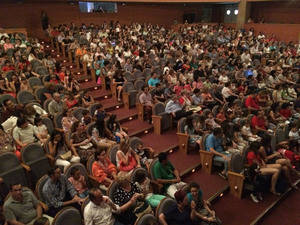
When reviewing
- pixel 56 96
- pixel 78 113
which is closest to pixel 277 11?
pixel 78 113

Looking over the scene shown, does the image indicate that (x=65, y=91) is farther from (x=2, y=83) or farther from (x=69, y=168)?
(x=69, y=168)

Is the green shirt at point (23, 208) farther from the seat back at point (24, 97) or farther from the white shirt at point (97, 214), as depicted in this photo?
the seat back at point (24, 97)

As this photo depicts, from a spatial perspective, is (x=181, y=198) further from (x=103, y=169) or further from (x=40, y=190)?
(x=40, y=190)

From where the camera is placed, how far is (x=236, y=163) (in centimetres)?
381

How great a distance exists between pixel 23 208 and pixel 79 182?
0.64 m

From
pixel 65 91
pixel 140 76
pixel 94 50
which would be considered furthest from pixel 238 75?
pixel 65 91

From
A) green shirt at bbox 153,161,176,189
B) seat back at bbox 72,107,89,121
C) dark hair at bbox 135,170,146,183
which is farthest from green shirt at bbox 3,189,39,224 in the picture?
seat back at bbox 72,107,89,121

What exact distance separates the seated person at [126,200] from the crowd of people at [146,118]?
1 centimetres

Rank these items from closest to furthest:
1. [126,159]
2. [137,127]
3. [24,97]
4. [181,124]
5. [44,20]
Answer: [126,159]
[181,124]
[24,97]
[137,127]
[44,20]

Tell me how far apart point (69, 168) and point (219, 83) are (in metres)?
5.14

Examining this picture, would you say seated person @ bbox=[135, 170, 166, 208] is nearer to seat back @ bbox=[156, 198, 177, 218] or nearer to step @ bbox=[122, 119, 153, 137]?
seat back @ bbox=[156, 198, 177, 218]

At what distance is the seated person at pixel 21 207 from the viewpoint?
2555mm

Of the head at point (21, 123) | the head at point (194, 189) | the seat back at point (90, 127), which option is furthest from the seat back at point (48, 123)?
the head at point (194, 189)

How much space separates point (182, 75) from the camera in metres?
6.90
